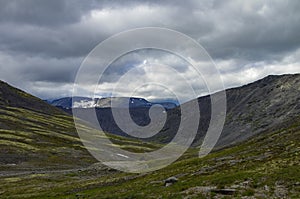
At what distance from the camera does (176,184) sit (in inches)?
1912

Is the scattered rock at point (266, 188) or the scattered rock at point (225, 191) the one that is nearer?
the scattered rock at point (266, 188)

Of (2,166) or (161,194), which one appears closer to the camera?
(161,194)

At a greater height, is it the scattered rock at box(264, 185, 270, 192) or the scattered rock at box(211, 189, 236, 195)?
the scattered rock at box(264, 185, 270, 192)

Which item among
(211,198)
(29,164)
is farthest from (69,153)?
(211,198)

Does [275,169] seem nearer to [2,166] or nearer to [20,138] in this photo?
[2,166]

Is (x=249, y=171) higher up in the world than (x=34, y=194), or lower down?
higher up

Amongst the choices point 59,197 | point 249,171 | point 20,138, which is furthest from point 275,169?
point 20,138

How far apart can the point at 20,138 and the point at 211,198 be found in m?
178

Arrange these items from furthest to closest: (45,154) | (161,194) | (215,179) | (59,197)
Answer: (45,154) < (59,197) < (215,179) < (161,194)

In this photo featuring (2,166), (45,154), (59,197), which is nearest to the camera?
(59,197)

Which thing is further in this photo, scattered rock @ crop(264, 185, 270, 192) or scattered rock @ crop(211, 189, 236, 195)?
scattered rock @ crop(211, 189, 236, 195)

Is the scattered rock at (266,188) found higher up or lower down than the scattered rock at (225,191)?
higher up

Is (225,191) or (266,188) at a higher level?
(266,188)

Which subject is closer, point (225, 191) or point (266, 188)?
point (266, 188)
